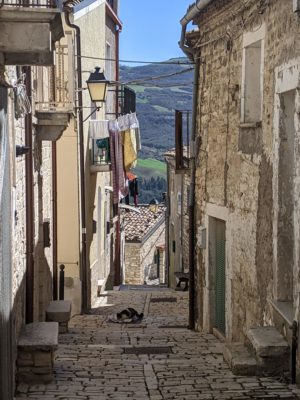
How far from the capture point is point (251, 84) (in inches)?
420

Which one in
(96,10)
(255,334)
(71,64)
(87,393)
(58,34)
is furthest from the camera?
(96,10)

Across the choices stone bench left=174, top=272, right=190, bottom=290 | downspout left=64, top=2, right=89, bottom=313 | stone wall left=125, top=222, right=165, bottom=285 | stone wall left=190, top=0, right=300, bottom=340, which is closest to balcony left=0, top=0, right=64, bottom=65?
stone wall left=190, top=0, right=300, bottom=340

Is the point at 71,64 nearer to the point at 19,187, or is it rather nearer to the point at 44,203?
the point at 44,203

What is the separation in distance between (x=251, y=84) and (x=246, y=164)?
109 centimetres

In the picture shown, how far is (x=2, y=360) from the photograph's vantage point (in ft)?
20.9

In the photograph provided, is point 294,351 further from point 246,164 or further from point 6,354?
point 246,164

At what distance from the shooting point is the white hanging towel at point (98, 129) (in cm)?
1900

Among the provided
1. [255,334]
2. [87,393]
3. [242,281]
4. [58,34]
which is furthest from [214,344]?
[58,34]

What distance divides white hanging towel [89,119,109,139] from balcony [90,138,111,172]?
0.16 metres

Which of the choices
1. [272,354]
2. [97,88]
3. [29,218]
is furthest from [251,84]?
[97,88]

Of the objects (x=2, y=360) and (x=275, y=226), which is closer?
(x=2, y=360)

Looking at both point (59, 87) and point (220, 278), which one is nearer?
point (59, 87)

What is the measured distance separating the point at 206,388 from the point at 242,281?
3189 millimetres

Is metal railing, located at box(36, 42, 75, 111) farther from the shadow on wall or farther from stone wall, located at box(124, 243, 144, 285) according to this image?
stone wall, located at box(124, 243, 144, 285)
